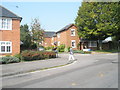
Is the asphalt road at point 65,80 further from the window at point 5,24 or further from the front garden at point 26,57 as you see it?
the window at point 5,24

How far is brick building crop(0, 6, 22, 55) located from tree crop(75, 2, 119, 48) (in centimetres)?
1697

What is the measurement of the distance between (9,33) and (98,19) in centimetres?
1946

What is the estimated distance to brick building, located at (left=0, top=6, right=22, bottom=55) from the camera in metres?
20.0

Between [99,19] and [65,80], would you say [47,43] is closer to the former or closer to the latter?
[99,19]

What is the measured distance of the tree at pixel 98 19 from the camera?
29.4m

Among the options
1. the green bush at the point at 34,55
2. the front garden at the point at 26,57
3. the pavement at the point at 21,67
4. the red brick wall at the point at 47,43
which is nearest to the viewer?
the pavement at the point at 21,67

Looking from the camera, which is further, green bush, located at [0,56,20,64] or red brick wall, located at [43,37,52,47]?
red brick wall, located at [43,37,52,47]

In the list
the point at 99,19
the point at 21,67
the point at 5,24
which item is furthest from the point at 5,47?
the point at 99,19

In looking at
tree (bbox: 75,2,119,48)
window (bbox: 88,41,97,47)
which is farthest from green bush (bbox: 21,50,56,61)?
window (bbox: 88,41,97,47)

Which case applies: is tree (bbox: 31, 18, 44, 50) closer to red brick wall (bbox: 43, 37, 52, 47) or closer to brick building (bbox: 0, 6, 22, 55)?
brick building (bbox: 0, 6, 22, 55)

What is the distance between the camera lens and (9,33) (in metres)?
20.4

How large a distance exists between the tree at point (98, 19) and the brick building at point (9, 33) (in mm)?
16973

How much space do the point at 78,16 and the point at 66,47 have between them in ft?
28.2

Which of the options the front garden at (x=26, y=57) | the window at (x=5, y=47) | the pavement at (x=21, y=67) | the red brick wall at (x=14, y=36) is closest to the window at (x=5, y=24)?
the red brick wall at (x=14, y=36)
